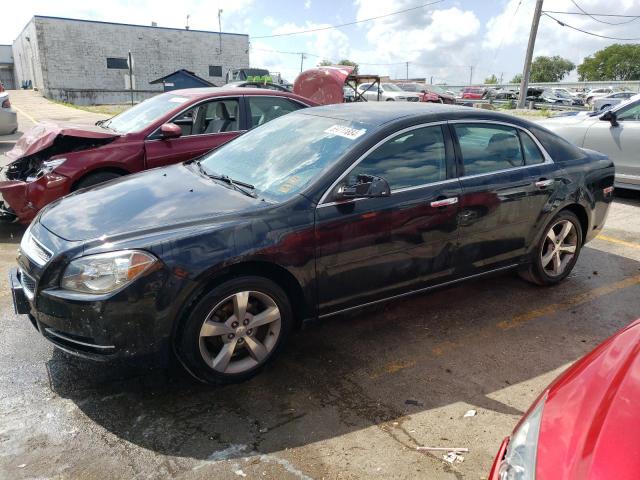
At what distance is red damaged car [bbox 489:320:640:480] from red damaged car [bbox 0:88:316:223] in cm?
491

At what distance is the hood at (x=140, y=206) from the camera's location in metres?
2.96

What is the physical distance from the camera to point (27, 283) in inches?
121

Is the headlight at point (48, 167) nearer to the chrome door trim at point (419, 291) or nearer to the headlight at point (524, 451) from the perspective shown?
the chrome door trim at point (419, 291)

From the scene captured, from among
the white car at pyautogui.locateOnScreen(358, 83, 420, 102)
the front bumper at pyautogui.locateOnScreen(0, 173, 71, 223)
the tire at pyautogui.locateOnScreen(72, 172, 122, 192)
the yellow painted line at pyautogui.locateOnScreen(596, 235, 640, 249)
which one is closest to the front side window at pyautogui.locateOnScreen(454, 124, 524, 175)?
the yellow painted line at pyautogui.locateOnScreen(596, 235, 640, 249)

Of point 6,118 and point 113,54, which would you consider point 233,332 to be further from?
point 113,54

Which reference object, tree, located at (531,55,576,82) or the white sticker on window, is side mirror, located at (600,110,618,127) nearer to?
the white sticker on window

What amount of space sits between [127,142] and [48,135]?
83 centimetres

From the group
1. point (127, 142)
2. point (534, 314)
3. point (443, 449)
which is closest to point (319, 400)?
point (443, 449)

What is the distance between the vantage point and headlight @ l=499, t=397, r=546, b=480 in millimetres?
1543

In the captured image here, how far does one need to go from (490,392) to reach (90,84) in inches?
1843

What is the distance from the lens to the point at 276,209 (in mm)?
3102

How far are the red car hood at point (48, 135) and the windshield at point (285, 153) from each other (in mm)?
2179

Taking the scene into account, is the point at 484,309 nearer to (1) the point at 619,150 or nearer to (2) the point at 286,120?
(2) the point at 286,120

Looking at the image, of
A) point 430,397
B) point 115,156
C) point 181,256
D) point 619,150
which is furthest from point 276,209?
point 619,150
